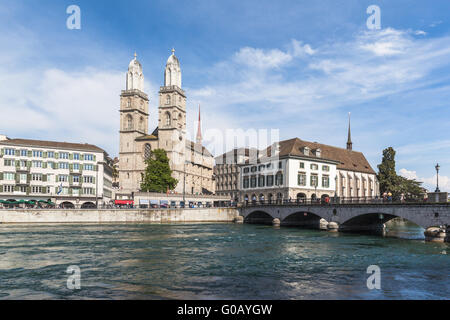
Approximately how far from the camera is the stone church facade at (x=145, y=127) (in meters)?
102

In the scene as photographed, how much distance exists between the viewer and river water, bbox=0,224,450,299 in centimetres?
1516

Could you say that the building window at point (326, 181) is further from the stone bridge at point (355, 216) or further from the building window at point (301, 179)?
the stone bridge at point (355, 216)

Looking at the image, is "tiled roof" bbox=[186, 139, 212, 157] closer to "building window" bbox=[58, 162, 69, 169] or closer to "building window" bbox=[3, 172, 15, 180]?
"building window" bbox=[58, 162, 69, 169]

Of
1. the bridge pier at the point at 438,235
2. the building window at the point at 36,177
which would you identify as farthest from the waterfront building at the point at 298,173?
the building window at the point at 36,177

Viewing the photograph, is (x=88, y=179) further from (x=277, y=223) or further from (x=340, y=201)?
(x=340, y=201)

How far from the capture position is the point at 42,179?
73.1 metres

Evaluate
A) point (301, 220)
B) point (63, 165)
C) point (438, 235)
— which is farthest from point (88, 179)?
point (438, 235)

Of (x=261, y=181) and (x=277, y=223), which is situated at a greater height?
(x=261, y=181)

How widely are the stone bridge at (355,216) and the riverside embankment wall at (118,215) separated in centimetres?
497

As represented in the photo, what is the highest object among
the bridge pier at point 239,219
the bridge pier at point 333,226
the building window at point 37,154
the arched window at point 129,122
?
the arched window at point 129,122

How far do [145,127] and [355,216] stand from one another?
76.0 m

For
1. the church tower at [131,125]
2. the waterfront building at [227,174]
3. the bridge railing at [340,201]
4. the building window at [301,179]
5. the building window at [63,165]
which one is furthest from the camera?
the waterfront building at [227,174]

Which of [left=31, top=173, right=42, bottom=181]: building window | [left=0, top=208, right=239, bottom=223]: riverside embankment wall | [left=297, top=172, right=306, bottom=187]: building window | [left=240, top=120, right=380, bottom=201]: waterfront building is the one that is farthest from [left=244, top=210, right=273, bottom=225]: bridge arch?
[left=31, top=173, right=42, bottom=181]: building window

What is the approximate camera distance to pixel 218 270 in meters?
20.1
